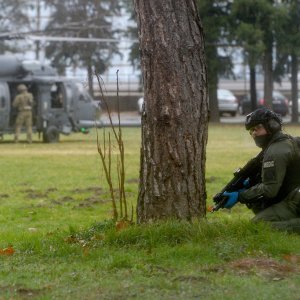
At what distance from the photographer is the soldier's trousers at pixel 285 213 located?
878 centimetres

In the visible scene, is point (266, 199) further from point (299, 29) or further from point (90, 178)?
point (299, 29)

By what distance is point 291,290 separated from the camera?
252 inches

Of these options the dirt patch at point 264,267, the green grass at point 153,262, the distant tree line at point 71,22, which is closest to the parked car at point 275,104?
the distant tree line at point 71,22

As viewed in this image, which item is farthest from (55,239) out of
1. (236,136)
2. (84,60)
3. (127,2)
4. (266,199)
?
(84,60)

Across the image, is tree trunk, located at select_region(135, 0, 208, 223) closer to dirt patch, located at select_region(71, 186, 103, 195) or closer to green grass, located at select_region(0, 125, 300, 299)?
green grass, located at select_region(0, 125, 300, 299)

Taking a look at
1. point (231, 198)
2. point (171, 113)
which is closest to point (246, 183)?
point (231, 198)

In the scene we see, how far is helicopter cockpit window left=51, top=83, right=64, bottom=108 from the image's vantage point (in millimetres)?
32750

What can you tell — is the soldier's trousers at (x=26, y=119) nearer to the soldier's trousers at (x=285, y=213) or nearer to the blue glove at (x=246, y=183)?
the blue glove at (x=246, y=183)

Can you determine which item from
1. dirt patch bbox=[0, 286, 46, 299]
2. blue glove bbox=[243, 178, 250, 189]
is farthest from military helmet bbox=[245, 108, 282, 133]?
dirt patch bbox=[0, 286, 46, 299]

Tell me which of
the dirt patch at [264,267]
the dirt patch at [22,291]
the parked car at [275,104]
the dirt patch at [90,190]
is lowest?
the parked car at [275,104]

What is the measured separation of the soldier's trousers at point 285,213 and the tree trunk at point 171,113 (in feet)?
2.47

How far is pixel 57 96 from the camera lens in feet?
108

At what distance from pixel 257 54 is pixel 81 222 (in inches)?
1325

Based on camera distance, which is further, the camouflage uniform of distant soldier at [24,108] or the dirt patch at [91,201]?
the camouflage uniform of distant soldier at [24,108]
